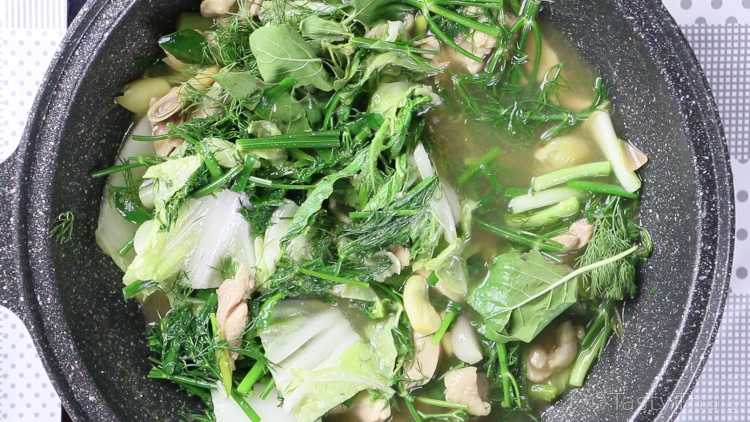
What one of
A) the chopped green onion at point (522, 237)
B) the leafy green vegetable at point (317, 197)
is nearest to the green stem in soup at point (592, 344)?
the chopped green onion at point (522, 237)

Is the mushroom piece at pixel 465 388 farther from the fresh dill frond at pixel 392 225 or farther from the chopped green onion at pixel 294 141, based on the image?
the chopped green onion at pixel 294 141

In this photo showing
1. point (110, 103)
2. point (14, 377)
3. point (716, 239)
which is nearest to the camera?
point (716, 239)

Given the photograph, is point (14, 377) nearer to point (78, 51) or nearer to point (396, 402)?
point (78, 51)

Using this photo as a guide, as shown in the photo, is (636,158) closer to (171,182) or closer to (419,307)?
(419,307)

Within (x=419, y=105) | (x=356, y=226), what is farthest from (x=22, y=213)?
(x=419, y=105)

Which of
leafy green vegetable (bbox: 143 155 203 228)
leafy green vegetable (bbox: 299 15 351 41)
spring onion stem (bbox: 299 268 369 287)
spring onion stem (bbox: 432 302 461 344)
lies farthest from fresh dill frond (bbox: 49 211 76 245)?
spring onion stem (bbox: 432 302 461 344)
